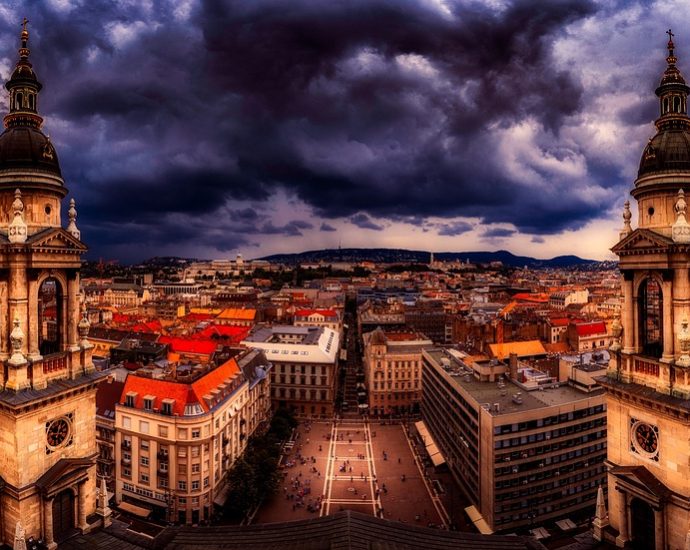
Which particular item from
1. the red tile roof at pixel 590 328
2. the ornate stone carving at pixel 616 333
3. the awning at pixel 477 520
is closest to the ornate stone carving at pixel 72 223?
the ornate stone carving at pixel 616 333

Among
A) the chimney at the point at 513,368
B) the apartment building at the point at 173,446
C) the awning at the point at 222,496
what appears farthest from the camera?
the chimney at the point at 513,368

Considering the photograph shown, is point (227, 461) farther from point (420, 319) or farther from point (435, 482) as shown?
point (420, 319)

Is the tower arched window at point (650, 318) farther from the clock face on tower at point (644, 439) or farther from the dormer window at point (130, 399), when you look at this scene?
the dormer window at point (130, 399)

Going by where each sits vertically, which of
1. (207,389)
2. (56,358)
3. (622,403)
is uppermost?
(56,358)

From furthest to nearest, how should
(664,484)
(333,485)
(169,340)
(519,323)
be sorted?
(519,323) → (169,340) → (333,485) → (664,484)

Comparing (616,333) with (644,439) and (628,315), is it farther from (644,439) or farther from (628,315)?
(644,439)

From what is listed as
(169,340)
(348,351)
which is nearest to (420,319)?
(348,351)
